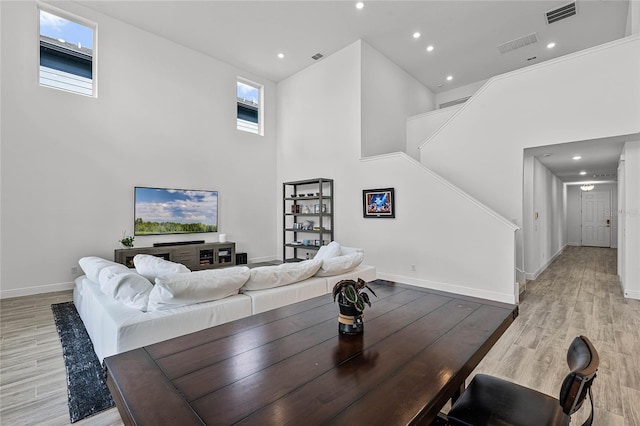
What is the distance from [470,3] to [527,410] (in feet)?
20.1

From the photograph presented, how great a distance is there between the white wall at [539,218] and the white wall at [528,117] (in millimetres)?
882

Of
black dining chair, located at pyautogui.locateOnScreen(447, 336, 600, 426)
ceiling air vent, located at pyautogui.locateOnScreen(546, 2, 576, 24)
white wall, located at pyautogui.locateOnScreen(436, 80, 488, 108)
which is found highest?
ceiling air vent, located at pyautogui.locateOnScreen(546, 2, 576, 24)

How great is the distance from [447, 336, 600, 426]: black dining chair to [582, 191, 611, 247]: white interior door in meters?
12.7

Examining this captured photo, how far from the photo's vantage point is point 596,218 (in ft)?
34.8

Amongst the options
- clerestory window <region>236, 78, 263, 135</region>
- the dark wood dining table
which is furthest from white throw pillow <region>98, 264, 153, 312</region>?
clerestory window <region>236, 78, 263, 135</region>

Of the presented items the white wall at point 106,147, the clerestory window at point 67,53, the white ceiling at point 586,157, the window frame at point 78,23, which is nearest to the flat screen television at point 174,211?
the white wall at point 106,147

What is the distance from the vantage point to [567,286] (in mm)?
5242

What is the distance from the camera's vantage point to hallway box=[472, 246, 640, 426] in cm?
219

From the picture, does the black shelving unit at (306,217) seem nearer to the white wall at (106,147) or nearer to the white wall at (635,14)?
the white wall at (106,147)

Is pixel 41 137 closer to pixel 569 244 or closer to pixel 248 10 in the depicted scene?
pixel 248 10

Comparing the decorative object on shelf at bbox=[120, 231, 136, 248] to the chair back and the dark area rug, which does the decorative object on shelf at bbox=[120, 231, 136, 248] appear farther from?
the chair back

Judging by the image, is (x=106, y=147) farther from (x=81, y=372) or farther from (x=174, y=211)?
(x=81, y=372)

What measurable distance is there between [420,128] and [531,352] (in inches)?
223

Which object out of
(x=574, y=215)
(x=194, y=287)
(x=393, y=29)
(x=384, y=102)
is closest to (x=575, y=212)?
(x=574, y=215)
